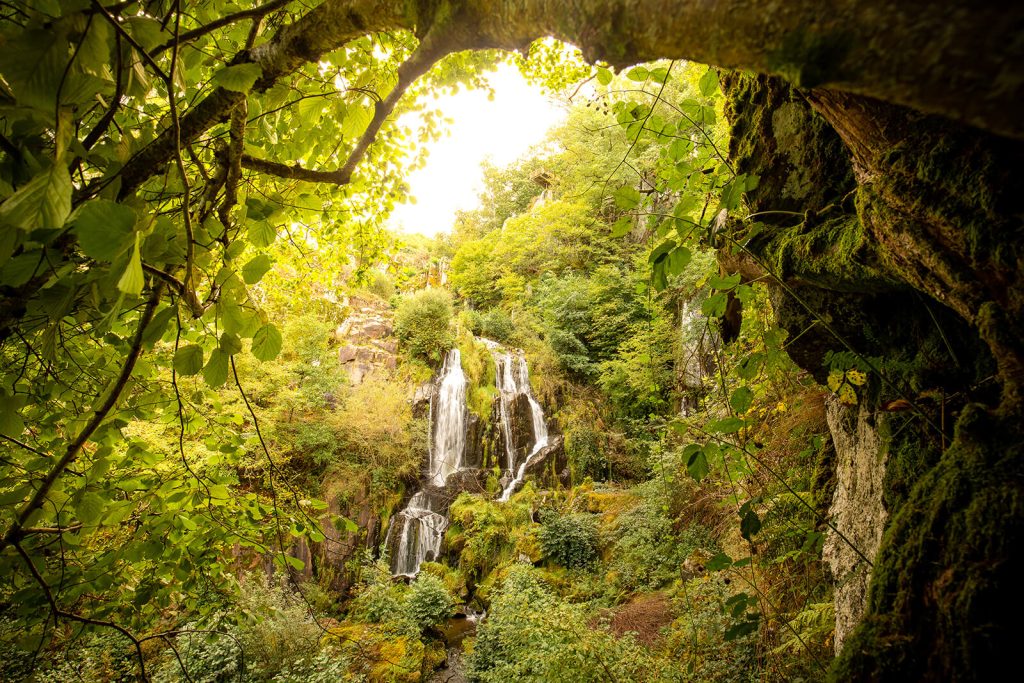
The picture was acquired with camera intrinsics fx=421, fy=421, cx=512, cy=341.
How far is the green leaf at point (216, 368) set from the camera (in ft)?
3.12

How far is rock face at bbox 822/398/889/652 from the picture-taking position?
200 cm

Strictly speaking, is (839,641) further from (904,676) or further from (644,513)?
(644,513)

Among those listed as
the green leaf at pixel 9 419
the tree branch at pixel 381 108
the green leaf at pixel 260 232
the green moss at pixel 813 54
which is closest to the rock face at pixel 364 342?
the tree branch at pixel 381 108

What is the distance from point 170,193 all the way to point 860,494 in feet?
10.1

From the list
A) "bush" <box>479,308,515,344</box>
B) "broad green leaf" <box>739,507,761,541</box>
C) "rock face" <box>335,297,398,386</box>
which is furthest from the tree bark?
"bush" <box>479,308,515,344</box>

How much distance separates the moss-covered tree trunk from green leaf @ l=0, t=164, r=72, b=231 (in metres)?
1.48

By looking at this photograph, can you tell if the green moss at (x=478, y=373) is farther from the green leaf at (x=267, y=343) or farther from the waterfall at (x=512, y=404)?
the green leaf at (x=267, y=343)

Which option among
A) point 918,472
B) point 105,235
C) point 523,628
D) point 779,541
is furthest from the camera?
point 523,628

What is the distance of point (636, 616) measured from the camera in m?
5.43

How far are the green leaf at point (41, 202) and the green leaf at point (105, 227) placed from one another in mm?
31

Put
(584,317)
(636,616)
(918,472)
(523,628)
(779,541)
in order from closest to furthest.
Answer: (918,472) < (779,541) < (523,628) < (636,616) < (584,317)

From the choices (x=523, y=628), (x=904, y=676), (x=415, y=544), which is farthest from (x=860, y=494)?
(x=415, y=544)

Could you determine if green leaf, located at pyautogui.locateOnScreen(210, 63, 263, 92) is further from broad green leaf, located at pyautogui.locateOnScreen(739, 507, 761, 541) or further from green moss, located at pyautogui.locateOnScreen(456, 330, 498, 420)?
green moss, located at pyautogui.locateOnScreen(456, 330, 498, 420)

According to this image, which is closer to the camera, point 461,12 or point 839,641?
point 461,12
